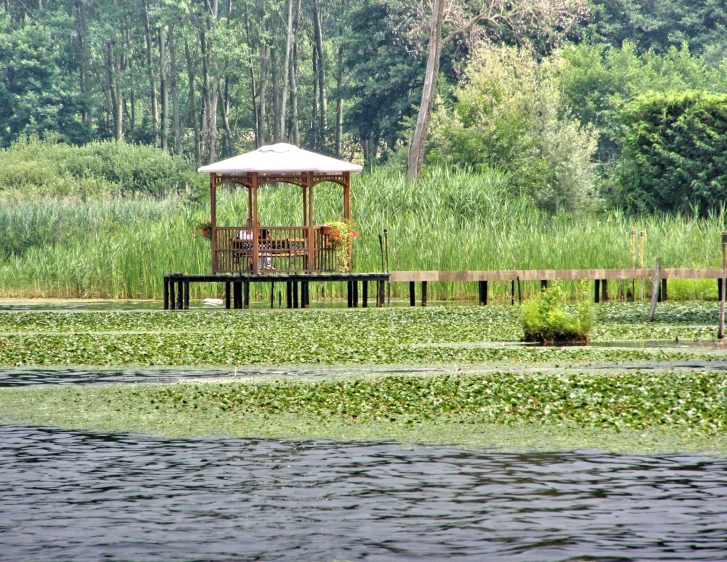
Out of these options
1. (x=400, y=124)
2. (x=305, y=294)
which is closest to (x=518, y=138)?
(x=305, y=294)

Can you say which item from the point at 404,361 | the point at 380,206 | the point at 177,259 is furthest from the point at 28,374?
the point at 380,206

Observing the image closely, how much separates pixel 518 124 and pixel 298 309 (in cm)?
1777

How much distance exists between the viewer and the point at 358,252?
32719 mm

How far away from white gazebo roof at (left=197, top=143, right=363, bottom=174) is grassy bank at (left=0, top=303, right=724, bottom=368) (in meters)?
3.04

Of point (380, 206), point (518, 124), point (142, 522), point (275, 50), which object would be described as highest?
point (275, 50)

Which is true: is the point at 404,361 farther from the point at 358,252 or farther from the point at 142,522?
the point at 358,252

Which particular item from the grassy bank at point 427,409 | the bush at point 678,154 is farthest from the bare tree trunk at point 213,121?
the grassy bank at point 427,409

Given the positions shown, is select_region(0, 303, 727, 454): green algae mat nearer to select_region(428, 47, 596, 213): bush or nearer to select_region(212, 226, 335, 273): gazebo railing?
select_region(212, 226, 335, 273): gazebo railing

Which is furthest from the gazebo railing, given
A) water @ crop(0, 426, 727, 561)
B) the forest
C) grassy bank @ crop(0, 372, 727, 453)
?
water @ crop(0, 426, 727, 561)

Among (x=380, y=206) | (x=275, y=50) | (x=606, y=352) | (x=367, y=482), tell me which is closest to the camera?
(x=367, y=482)

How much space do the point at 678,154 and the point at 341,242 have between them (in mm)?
18042

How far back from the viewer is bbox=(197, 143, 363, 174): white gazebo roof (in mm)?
28295

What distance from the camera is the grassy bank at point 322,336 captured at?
58.0 feet

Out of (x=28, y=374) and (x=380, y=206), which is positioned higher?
(x=380, y=206)
